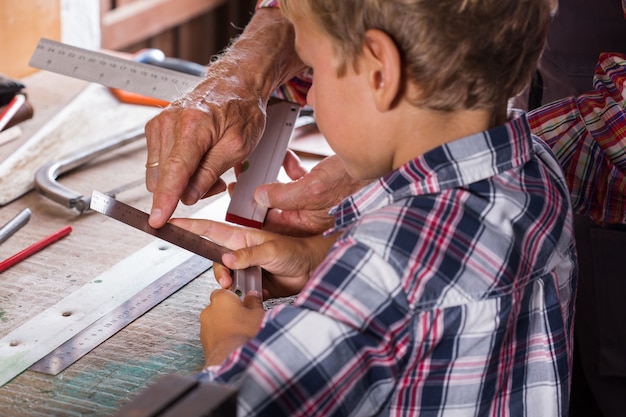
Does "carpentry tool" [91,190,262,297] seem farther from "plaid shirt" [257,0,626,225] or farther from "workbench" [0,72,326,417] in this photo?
"plaid shirt" [257,0,626,225]

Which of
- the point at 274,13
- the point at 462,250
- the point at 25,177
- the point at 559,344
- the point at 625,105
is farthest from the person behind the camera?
the point at 274,13

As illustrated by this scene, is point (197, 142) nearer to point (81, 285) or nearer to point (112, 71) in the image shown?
point (81, 285)

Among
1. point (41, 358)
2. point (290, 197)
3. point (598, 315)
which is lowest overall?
point (598, 315)

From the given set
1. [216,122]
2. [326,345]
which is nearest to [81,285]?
[216,122]

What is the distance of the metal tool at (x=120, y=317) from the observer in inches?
44.1

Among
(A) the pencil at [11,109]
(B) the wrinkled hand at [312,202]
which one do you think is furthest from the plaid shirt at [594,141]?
(A) the pencil at [11,109]

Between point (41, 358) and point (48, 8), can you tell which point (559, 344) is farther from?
point (48, 8)

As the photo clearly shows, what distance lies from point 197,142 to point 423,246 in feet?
1.89

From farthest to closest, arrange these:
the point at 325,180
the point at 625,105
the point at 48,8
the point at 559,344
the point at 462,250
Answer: the point at 48,8, the point at 325,180, the point at 625,105, the point at 559,344, the point at 462,250

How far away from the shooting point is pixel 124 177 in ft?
5.62

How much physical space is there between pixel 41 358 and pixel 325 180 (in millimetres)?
566

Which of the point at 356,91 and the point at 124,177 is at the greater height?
the point at 356,91

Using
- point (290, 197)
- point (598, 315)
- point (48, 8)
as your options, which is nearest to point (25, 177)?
point (290, 197)

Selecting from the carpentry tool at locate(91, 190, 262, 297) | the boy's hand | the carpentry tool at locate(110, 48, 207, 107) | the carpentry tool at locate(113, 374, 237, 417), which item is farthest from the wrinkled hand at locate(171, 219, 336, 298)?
the carpentry tool at locate(110, 48, 207, 107)
